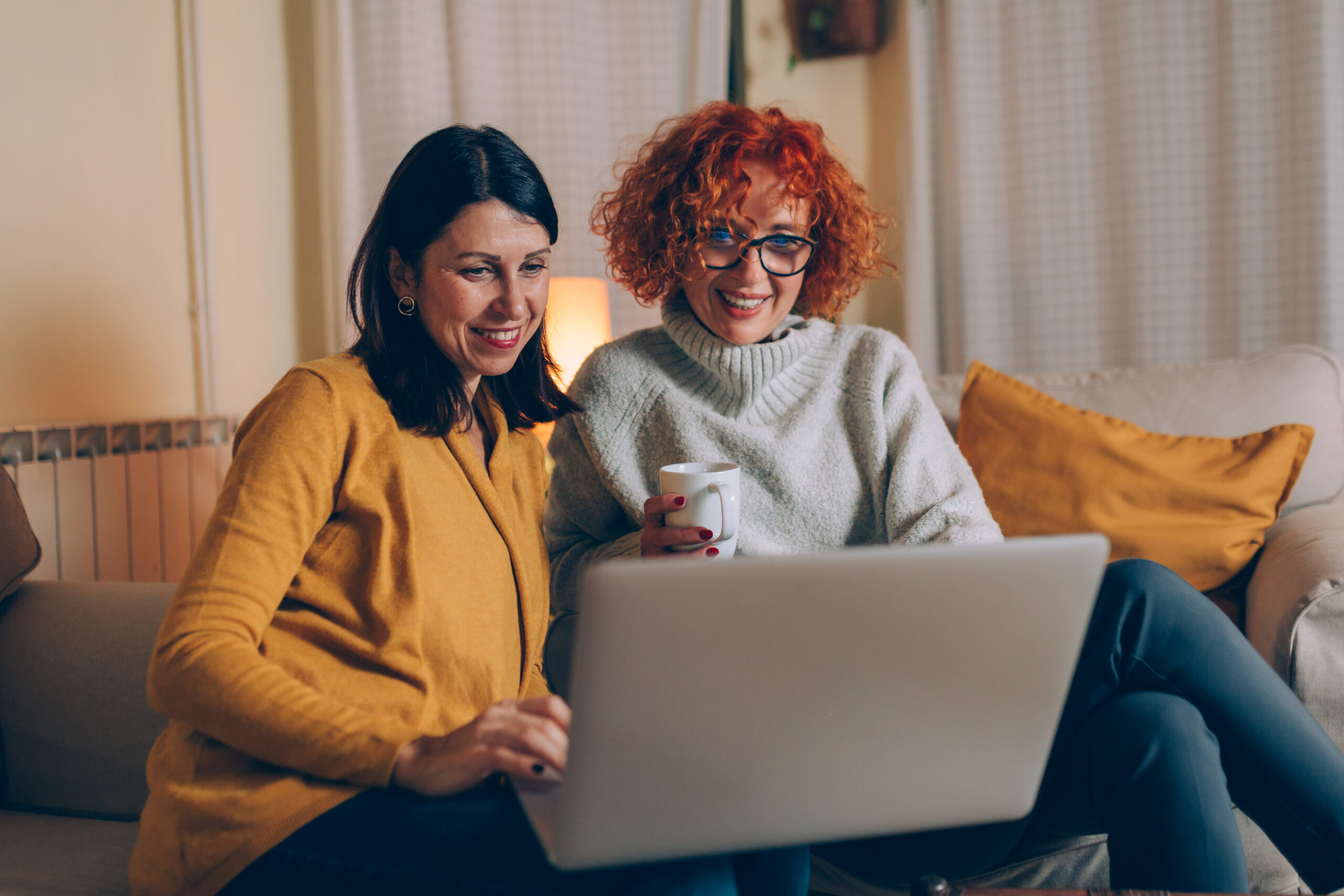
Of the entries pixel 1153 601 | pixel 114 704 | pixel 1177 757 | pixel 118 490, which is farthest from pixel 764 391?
pixel 118 490

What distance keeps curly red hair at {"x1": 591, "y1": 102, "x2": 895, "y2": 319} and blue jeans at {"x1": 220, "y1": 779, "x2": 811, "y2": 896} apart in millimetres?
789

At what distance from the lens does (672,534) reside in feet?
2.94

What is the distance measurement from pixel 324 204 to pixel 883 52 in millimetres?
1469

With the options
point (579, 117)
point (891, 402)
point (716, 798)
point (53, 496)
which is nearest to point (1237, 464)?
point (891, 402)

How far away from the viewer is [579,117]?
2287mm

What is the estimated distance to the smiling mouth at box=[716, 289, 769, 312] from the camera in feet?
4.12

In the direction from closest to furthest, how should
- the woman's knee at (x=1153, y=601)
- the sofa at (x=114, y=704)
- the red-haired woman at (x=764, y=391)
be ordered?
the woman's knee at (x=1153, y=601), the sofa at (x=114, y=704), the red-haired woman at (x=764, y=391)

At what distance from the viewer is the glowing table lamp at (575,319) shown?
195 centimetres

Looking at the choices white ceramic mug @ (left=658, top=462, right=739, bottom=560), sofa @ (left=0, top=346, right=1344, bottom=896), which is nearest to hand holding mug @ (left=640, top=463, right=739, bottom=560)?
white ceramic mug @ (left=658, top=462, right=739, bottom=560)

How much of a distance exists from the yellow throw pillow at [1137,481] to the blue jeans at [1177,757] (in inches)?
21.0

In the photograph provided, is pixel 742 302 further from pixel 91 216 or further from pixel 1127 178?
pixel 1127 178

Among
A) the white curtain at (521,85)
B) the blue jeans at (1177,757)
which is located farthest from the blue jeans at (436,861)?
the white curtain at (521,85)

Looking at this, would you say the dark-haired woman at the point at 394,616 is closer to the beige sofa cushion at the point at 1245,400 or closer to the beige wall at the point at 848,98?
the beige sofa cushion at the point at 1245,400

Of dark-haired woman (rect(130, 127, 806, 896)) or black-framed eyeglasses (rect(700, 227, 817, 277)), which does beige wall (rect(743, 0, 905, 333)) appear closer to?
black-framed eyeglasses (rect(700, 227, 817, 277))
